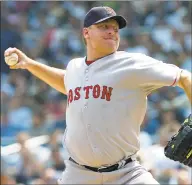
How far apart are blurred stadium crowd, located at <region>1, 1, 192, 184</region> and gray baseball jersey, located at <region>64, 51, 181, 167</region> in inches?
144

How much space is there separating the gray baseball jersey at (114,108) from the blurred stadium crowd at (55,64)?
3.65 m

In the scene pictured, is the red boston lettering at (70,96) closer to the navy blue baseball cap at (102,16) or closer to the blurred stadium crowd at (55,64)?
the navy blue baseball cap at (102,16)

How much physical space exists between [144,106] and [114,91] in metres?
0.23

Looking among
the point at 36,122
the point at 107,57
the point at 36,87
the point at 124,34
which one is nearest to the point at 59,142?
the point at 36,122

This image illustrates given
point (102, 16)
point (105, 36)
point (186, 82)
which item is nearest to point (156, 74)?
point (186, 82)

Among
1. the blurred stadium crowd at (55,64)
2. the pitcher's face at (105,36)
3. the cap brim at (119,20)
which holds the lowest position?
the blurred stadium crowd at (55,64)

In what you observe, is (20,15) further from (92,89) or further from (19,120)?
(92,89)

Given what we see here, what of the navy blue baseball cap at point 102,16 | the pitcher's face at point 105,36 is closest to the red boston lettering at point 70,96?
the pitcher's face at point 105,36

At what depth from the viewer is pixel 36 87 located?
396 inches

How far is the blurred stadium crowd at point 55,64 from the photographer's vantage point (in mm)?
8484

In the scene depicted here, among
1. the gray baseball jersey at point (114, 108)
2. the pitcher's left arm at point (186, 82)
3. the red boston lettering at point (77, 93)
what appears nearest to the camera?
the pitcher's left arm at point (186, 82)

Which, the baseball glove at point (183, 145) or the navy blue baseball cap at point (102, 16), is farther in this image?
the navy blue baseball cap at point (102, 16)

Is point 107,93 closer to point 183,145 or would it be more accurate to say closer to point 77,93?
point 77,93

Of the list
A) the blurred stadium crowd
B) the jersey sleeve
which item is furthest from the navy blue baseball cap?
the blurred stadium crowd
